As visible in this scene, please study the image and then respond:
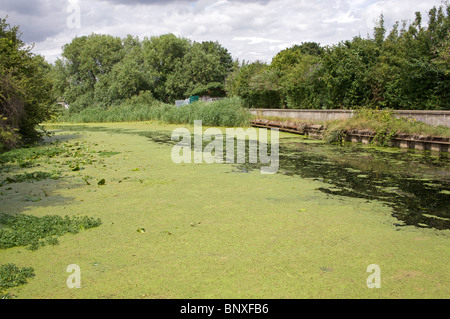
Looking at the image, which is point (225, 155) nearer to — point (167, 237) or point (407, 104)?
point (167, 237)

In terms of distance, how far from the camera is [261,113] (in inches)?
832

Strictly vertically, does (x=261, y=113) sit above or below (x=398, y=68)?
below

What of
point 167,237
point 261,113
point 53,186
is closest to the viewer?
point 167,237

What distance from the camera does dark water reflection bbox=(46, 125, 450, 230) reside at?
14.8 feet

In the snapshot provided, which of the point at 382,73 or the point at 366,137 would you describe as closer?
the point at 366,137

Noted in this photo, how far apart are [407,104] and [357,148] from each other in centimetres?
323

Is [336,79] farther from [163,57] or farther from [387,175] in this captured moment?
[163,57]

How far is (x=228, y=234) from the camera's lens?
362cm

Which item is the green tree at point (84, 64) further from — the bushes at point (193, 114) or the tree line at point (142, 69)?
the bushes at point (193, 114)

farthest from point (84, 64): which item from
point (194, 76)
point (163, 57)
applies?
point (194, 76)

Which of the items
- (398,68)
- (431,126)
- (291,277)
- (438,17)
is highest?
(438,17)

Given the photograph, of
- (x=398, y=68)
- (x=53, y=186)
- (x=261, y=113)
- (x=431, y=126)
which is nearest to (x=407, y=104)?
(x=398, y=68)

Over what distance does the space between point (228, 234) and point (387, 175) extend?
13.5 feet

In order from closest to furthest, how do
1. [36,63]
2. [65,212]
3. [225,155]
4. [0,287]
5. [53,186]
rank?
[0,287] < [65,212] < [53,186] < [225,155] < [36,63]
